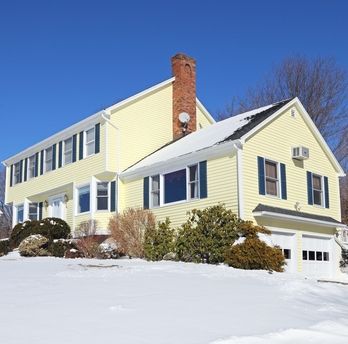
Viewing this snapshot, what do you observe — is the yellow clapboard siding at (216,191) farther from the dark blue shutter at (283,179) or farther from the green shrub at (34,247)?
the green shrub at (34,247)

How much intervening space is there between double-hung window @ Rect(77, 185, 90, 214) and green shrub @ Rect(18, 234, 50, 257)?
2984 millimetres

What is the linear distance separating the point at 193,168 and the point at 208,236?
3366 mm

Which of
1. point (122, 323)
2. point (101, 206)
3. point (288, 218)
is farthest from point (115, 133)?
point (122, 323)

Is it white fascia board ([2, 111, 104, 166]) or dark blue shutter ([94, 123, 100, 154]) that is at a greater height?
white fascia board ([2, 111, 104, 166])

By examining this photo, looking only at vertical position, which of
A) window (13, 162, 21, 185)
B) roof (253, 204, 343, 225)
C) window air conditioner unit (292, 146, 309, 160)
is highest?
window (13, 162, 21, 185)

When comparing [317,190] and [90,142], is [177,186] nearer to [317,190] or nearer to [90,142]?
[90,142]

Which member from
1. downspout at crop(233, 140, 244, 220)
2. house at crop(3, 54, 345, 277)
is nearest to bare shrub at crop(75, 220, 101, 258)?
house at crop(3, 54, 345, 277)

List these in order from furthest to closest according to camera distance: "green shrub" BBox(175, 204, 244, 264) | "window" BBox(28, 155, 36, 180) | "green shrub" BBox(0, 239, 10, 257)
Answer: "window" BBox(28, 155, 36, 180), "green shrub" BBox(0, 239, 10, 257), "green shrub" BBox(175, 204, 244, 264)

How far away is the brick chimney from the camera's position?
2255cm

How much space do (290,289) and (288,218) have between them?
7016mm

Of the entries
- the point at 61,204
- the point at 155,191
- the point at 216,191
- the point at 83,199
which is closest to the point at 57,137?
the point at 61,204

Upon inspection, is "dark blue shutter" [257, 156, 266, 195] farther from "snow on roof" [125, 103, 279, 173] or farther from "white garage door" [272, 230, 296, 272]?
"white garage door" [272, 230, 296, 272]

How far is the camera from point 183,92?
74.3ft

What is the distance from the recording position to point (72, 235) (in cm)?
2020
